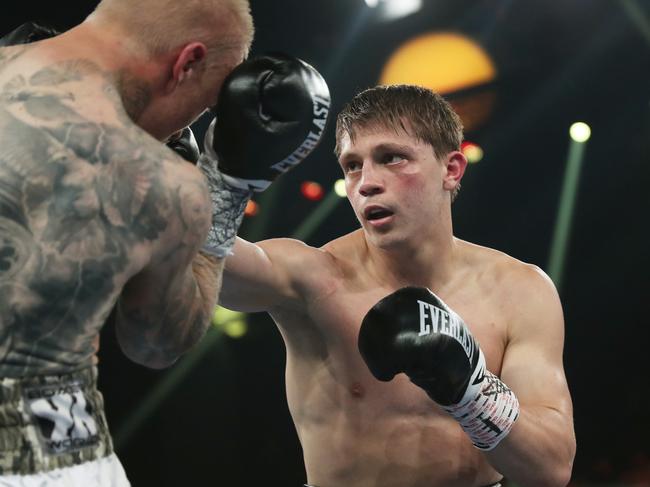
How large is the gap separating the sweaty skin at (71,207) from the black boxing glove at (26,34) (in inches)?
25.8

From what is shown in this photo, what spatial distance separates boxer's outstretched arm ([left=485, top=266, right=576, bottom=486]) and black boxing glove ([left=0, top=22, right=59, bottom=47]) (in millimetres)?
1358

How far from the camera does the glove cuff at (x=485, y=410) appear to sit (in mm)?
1898

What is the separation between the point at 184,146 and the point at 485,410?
917mm

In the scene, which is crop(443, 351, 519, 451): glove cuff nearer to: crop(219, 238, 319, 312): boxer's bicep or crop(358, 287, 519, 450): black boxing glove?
crop(358, 287, 519, 450): black boxing glove

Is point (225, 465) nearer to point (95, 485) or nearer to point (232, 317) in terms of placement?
point (232, 317)

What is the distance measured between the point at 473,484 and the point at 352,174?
855mm

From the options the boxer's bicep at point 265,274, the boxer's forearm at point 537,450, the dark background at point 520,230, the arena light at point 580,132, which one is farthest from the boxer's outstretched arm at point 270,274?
the arena light at point 580,132

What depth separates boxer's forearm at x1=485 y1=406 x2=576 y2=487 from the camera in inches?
78.3

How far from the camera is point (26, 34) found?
2008 mm

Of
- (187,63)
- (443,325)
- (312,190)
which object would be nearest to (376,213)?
(443,325)

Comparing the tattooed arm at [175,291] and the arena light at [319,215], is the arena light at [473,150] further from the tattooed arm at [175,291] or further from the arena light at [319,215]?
the tattooed arm at [175,291]

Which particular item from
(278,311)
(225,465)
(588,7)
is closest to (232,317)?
(225,465)

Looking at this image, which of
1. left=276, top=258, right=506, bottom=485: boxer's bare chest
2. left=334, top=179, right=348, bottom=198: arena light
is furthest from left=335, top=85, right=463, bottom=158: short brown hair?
left=334, top=179, right=348, bottom=198: arena light

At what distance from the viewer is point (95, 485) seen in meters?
1.31
